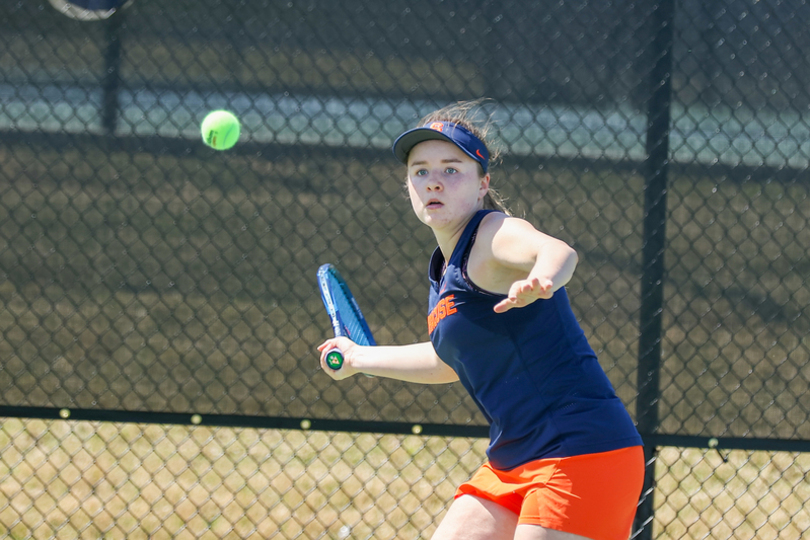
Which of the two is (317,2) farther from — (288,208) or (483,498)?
(483,498)

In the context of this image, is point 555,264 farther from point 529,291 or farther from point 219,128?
point 219,128

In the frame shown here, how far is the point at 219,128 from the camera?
284 cm

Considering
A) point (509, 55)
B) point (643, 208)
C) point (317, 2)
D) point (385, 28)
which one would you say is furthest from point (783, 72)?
point (317, 2)

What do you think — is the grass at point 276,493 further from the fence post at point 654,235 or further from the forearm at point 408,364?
the forearm at point 408,364

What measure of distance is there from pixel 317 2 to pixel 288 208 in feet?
2.61

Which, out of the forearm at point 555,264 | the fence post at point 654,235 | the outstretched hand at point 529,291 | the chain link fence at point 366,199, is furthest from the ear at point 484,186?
the fence post at point 654,235

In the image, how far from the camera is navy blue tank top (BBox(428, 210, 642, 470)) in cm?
173

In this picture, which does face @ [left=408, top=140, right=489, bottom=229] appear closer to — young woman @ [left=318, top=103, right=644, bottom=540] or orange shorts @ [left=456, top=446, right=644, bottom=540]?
young woman @ [left=318, top=103, right=644, bottom=540]

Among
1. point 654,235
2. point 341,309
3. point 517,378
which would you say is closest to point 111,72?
point 341,309

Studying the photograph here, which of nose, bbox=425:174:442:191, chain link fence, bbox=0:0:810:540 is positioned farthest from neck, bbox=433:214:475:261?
chain link fence, bbox=0:0:810:540

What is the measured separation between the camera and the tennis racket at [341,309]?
2.43m

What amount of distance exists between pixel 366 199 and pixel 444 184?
1.06 meters

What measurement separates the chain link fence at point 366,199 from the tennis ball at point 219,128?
→ 5 cm

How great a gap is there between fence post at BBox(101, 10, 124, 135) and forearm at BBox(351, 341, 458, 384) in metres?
1.46
